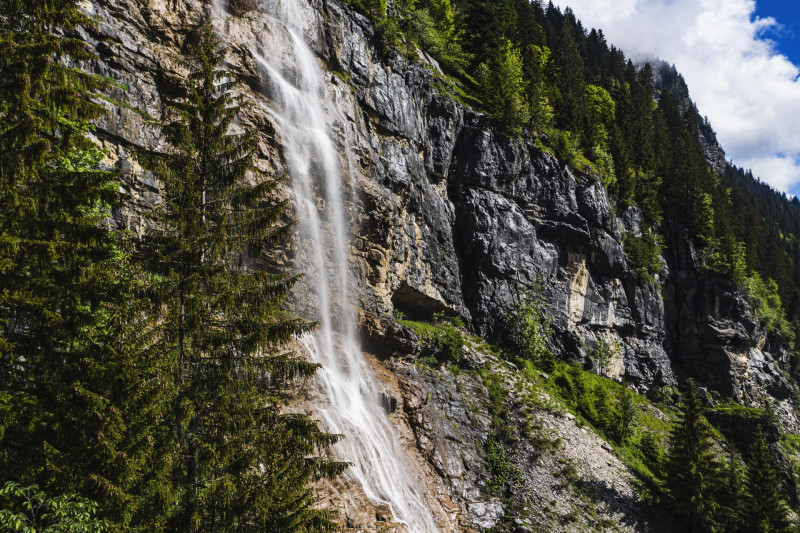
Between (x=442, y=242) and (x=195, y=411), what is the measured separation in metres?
35.2

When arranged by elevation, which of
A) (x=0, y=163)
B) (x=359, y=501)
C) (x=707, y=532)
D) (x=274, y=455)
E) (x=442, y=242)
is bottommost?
(x=707, y=532)

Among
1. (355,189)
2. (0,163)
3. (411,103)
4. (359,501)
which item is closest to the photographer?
(0,163)

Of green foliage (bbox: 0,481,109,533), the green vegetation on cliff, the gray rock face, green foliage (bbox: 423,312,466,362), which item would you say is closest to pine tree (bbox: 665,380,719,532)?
the gray rock face

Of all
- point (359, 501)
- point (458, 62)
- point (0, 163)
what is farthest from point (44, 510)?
point (458, 62)

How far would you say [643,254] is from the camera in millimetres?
60844

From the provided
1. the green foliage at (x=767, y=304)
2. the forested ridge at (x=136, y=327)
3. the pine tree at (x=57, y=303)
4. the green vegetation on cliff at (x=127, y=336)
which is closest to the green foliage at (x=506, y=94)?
the green foliage at (x=767, y=304)

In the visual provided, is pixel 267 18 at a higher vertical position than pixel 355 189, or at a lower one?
higher

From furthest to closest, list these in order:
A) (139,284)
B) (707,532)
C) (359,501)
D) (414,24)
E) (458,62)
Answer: (458,62), (414,24), (707,532), (359,501), (139,284)

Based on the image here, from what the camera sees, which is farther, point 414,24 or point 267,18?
point 414,24

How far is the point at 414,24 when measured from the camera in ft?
177

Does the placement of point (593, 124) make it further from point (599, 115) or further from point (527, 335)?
point (527, 335)

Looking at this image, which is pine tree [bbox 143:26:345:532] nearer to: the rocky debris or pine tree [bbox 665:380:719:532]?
the rocky debris

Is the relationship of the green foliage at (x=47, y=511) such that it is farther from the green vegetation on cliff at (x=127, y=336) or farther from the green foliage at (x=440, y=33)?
the green foliage at (x=440, y=33)

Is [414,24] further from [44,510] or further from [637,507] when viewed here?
[44,510]
